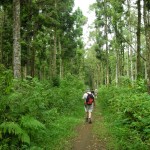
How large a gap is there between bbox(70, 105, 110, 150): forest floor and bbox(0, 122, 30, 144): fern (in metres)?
2.60

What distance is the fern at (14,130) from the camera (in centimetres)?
740

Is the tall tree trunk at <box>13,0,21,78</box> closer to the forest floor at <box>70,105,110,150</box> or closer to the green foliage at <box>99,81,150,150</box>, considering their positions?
the forest floor at <box>70,105,110,150</box>

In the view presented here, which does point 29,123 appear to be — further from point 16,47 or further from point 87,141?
point 16,47

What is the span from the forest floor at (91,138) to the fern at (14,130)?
2.60m

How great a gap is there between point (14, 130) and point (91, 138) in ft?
14.9

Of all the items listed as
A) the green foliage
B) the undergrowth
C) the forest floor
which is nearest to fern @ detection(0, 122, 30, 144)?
the undergrowth

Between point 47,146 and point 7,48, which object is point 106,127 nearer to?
point 47,146

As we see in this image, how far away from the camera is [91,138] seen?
1139 cm

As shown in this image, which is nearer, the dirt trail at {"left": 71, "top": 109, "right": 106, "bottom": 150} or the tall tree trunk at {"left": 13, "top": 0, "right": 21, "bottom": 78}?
the dirt trail at {"left": 71, "top": 109, "right": 106, "bottom": 150}

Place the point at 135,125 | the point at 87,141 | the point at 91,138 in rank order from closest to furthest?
1. the point at 135,125
2. the point at 87,141
3. the point at 91,138

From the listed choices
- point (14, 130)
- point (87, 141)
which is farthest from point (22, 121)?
point (87, 141)

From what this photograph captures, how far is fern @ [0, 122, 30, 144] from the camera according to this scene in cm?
740

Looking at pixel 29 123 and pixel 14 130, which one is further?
pixel 29 123

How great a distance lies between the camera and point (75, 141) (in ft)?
35.4
